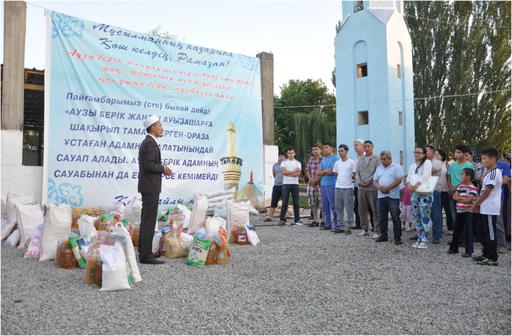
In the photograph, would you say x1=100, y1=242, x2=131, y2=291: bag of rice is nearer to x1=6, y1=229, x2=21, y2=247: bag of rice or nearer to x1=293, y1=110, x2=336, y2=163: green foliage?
x1=6, y1=229, x2=21, y2=247: bag of rice

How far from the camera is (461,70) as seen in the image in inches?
888

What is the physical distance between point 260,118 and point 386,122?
11.2 meters

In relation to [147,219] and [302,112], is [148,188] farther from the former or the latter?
[302,112]

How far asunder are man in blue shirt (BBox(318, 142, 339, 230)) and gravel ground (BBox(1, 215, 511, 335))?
216 centimetres

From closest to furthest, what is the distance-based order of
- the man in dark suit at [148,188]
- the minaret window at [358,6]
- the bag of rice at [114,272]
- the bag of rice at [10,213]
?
1. the bag of rice at [114,272]
2. the man in dark suit at [148,188]
3. the bag of rice at [10,213]
4. the minaret window at [358,6]

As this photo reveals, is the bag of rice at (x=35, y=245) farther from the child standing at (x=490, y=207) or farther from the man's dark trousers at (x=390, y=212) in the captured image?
the child standing at (x=490, y=207)

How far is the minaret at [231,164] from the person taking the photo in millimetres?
9297

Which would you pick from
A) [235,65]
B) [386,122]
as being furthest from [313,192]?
[386,122]

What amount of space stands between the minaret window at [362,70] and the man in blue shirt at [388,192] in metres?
15.8

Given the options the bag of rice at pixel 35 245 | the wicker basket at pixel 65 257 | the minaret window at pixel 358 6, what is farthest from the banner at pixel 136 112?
the minaret window at pixel 358 6

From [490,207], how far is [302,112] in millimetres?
31048

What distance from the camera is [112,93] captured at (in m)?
7.78

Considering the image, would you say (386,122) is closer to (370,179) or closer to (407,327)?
(370,179)

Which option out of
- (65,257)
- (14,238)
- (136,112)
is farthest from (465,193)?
(136,112)
